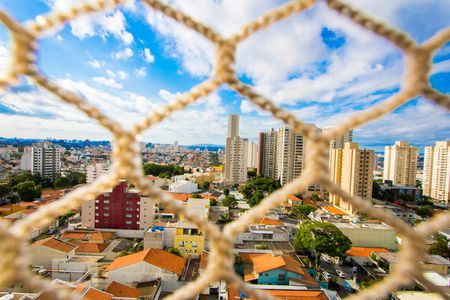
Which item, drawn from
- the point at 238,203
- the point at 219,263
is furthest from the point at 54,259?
the point at 238,203

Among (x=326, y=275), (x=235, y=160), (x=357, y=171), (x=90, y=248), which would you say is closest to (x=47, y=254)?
(x=90, y=248)

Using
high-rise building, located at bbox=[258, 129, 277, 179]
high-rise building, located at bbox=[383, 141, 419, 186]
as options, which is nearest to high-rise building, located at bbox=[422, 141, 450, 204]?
high-rise building, located at bbox=[383, 141, 419, 186]

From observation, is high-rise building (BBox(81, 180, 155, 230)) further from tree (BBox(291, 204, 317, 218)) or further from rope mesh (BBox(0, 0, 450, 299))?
rope mesh (BBox(0, 0, 450, 299))

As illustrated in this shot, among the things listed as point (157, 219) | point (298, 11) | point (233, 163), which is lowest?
point (157, 219)

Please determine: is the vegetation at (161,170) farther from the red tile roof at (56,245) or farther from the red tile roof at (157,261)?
the red tile roof at (157,261)

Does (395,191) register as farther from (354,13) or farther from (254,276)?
(354,13)

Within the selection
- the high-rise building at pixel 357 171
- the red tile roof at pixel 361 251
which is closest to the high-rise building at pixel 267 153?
the high-rise building at pixel 357 171

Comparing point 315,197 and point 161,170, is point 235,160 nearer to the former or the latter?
point 315,197

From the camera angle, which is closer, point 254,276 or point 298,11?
point 298,11
